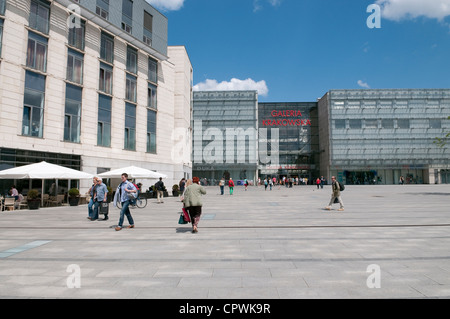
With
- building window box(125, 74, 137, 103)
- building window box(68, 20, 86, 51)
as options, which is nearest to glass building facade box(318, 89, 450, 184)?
building window box(125, 74, 137, 103)

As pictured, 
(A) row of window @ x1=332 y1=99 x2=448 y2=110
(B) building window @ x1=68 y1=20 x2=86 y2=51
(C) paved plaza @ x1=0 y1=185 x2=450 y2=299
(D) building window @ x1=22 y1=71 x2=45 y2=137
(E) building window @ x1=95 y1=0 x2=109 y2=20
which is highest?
(A) row of window @ x1=332 y1=99 x2=448 y2=110

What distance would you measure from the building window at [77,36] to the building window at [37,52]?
2318 millimetres

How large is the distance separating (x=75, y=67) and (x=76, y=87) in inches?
61.2

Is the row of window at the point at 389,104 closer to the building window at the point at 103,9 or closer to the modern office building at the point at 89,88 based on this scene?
the modern office building at the point at 89,88

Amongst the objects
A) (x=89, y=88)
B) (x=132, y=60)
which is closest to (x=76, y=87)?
(x=89, y=88)

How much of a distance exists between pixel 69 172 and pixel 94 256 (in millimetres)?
12134

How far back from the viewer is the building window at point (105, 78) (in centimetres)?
2564

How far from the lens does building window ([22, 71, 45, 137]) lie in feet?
63.7

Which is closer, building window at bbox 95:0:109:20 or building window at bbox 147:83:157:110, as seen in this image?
building window at bbox 95:0:109:20

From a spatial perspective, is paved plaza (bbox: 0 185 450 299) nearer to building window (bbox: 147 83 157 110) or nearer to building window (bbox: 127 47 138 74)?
building window (bbox: 127 47 138 74)

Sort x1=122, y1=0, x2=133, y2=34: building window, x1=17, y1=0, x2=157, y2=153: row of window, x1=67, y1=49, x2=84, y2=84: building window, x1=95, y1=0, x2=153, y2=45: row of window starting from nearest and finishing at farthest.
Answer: x1=17, y1=0, x2=157, y2=153: row of window, x1=67, y1=49, x2=84, y2=84: building window, x1=95, y1=0, x2=153, y2=45: row of window, x1=122, y1=0, x2=133, y2=34: building window
